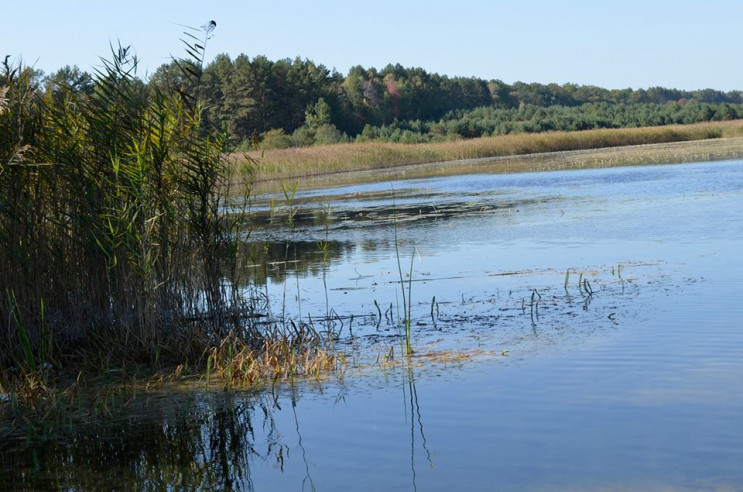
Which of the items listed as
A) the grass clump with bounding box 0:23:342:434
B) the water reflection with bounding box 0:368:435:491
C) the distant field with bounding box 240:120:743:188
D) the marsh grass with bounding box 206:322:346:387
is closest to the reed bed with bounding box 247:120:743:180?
the distant field with bounding box 240:120:743:188

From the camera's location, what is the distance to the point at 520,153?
5078 cm

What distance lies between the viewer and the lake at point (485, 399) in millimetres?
5238

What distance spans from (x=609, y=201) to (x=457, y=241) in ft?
20.7

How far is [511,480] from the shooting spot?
499cm

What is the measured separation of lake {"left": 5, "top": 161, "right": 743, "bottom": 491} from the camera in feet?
17.2

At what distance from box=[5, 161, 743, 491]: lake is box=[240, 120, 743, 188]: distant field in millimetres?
24368

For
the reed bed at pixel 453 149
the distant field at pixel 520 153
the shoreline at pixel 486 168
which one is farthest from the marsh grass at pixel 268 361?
the reed bed at pixel 453 149

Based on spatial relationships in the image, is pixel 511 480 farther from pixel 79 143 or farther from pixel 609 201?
pixel 609 201

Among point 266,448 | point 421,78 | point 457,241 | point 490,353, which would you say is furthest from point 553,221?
point 421,78

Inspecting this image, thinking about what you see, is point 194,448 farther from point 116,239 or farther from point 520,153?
point 520,153

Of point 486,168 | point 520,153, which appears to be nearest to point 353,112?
point 520,153

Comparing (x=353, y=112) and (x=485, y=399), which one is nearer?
(x=485, y=399)

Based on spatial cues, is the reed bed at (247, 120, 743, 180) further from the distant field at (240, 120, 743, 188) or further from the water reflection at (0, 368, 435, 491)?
the water reflection at (0, 368, 435, 491)

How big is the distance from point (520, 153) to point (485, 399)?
45314 millimetres
